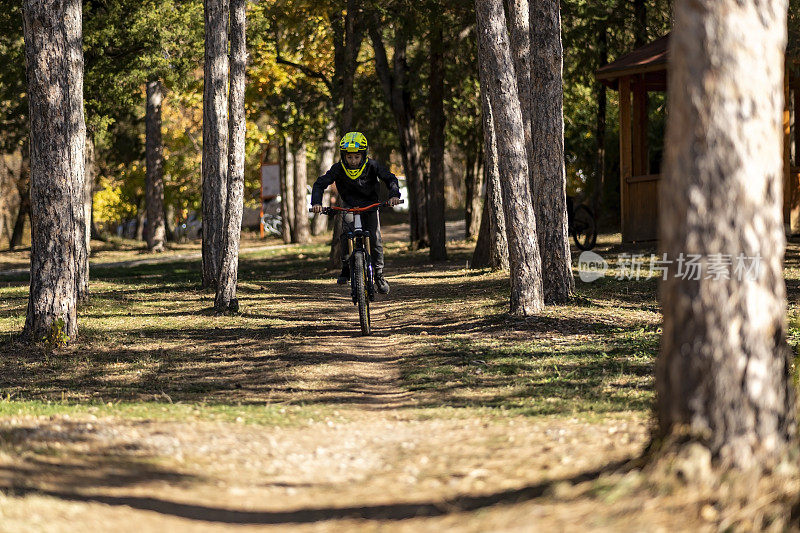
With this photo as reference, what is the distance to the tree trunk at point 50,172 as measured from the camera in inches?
418

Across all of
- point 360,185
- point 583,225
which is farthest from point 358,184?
point 583,225

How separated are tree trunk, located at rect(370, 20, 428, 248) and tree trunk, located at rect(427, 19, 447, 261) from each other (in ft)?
5.44

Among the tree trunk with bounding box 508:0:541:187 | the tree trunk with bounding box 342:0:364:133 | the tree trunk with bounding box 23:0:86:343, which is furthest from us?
the tree trunk with bounding box 342:0:364:133

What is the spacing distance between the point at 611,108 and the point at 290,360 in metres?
22.7


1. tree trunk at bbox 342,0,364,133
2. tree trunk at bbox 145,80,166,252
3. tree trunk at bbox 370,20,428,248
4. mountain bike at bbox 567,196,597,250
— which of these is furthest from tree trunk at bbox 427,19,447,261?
tree trunk at bbox 145,80,166,252

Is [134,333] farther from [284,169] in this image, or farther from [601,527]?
[284,169]

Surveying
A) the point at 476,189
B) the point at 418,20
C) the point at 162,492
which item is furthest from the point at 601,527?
the point at 476,189

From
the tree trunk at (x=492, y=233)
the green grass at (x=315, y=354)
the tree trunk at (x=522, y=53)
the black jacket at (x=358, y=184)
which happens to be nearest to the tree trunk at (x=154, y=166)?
the green grass at (x=315, y=354)

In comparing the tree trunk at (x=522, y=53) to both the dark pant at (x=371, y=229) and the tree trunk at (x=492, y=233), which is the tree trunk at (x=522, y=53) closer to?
the dark pant at (x=371, y=229)

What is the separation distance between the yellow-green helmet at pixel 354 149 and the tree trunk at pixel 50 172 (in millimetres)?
3086

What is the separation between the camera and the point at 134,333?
12070 mm

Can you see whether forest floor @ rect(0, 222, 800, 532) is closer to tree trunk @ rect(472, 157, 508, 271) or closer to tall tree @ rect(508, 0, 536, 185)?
tall tree @ rect(508, 0, 536, 185)

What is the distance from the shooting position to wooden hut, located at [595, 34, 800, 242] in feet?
61.7

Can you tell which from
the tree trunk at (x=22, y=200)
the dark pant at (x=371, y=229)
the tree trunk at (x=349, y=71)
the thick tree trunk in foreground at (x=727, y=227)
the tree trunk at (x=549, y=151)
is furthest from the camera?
the tree trunk at (x=22, y=200)
